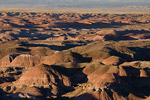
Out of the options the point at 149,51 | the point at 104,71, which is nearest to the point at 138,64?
the point at 104,71

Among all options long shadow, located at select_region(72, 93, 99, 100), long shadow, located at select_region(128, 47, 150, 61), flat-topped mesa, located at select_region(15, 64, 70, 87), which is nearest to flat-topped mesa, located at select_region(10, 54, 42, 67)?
flat-topped mesa, located at select_region(15, 64, 70, 87)

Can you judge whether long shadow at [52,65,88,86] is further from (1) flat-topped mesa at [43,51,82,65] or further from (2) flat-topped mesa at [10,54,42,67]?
(2) flat-topped mesa at [10,54,42,67]

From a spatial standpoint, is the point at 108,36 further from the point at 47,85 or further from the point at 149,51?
the point at 47,85

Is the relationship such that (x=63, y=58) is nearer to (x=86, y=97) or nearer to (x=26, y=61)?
(x=26, y=61)

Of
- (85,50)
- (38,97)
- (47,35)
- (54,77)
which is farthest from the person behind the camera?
(47,35)

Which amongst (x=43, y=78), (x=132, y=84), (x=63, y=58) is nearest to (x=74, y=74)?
(x=43, y=78)

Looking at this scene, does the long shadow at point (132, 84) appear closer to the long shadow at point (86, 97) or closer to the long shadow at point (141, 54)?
the long shadow at point (86, 97)

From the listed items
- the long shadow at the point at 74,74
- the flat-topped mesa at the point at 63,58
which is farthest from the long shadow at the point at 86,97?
the flat-topped mesa at the point at 63,58
